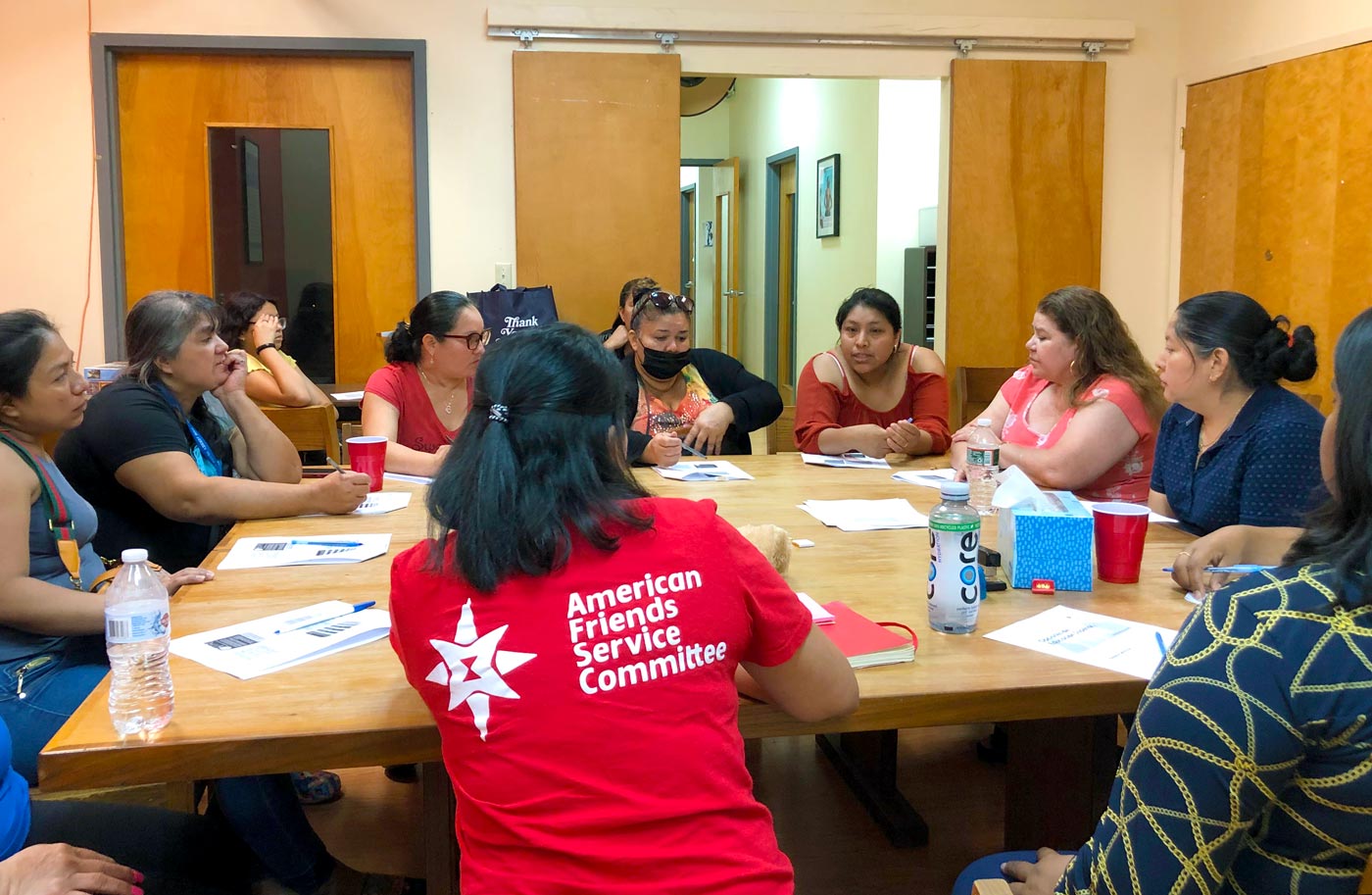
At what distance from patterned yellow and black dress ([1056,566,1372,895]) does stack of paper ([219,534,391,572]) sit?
1.50 m

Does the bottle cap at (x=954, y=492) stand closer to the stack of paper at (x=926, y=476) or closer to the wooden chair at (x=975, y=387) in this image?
the stack of paper at (x=926, y=476)

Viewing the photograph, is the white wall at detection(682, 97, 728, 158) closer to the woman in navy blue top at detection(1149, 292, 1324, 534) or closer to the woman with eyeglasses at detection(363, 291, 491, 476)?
the woman with eyeglasses at detection(363, 291, 491, 476)

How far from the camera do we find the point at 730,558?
1.17 meters

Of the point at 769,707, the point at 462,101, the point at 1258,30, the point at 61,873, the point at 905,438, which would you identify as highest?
the point at 1258,30

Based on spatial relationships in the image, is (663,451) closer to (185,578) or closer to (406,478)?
(406,478)

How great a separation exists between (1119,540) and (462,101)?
11.4 ft

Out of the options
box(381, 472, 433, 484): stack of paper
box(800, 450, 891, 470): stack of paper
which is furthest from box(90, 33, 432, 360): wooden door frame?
box(800, 450, 891, 470): stack of paper

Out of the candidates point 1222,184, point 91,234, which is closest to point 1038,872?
point 1222,184

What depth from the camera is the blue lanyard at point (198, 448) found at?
2.32m

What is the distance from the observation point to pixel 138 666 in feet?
4.31

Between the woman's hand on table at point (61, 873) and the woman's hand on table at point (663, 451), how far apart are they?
6.08ft

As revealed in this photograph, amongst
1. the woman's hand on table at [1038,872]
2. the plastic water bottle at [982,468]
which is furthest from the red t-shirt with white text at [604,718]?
the plastic water bottle at [982,468]

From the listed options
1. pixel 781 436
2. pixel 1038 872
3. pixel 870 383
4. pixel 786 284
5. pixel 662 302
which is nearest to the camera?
pixel 1038 872

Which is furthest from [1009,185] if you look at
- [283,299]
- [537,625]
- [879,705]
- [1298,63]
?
[537,625]
